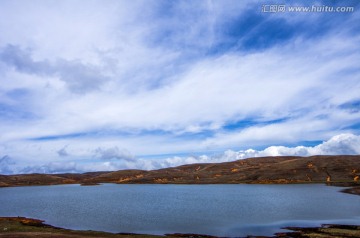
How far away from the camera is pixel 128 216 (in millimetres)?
74688

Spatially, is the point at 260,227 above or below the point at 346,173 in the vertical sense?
below

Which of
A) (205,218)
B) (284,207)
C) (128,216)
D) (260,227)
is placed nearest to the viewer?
(260,227)

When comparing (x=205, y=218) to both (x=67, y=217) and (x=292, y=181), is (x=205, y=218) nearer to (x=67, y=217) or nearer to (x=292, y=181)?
(x=67, y=217)

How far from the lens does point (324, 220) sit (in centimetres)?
6269

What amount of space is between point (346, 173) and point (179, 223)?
166746 millimetres

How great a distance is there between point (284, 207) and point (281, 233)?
112ft

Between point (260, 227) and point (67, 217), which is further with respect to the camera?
point (67, 217)

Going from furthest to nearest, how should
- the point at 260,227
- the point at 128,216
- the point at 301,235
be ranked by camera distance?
the point at 128,216 < the point at 260,227 < the point at 301,235

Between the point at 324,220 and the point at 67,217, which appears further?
the point at 67,217

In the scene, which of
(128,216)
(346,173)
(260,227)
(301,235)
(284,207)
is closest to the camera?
(301,235)

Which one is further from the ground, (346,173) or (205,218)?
(346,173)

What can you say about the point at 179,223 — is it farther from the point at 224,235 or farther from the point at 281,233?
the point at 281,233

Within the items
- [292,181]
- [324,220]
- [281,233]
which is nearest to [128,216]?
[281,233]

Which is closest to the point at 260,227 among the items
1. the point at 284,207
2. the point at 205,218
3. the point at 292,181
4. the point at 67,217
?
the point at 205,218
